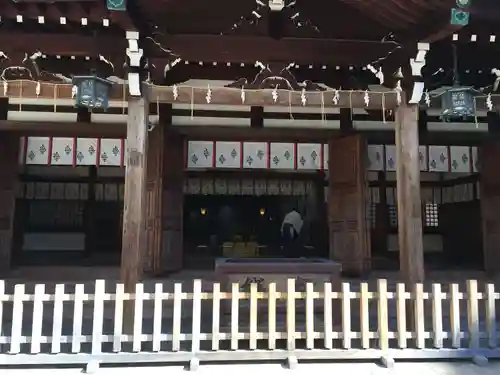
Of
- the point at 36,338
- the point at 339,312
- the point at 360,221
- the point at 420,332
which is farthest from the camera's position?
the point at 360,221

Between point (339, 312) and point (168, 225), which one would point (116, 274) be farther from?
point (339, 312)

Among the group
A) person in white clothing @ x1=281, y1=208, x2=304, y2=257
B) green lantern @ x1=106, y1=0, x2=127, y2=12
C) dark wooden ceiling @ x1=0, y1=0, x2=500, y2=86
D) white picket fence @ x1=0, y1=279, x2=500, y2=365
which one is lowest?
white picket fence @ x1=0, y1=279, x2=500, y2=365

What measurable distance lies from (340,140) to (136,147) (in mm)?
4526

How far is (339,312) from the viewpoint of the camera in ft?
16.9

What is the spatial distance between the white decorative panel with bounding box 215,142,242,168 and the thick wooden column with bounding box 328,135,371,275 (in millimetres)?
1859

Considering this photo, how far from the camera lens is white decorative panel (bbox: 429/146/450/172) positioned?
8.85 m

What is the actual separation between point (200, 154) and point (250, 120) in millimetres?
1259

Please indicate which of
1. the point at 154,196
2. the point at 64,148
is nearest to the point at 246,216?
the point at 154,196

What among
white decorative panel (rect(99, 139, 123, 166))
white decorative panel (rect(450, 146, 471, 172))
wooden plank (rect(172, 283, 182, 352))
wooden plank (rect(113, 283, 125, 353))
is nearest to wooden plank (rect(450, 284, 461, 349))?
wooden plank (rect(172, 283, 182, 352))

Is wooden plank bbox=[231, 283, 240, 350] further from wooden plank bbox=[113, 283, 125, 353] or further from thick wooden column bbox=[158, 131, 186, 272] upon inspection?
thick wooden column bbox=[158, 131, 186, 272]

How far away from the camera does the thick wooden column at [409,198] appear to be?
17.5ft

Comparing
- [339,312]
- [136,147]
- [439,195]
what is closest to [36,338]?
[136,147]

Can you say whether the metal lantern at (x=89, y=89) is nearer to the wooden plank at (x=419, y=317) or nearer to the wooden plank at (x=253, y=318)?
the wooden plank at (x=253, y=318)

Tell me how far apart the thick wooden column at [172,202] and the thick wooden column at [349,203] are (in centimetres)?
306
